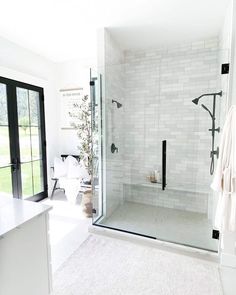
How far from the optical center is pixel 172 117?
10.00ft

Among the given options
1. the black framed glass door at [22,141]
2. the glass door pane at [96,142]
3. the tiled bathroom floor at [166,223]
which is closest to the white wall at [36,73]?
the black framed glass door at [22,141]

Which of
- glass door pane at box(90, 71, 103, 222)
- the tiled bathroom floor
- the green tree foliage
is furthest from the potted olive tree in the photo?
the tiled bathroom floor

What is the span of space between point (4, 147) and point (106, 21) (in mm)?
2225

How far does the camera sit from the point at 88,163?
2971mm

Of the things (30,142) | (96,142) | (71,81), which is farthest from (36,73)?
(96,142)

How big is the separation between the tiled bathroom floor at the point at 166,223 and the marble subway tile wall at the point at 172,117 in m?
0.20

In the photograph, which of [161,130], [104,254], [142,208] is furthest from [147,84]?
[104,254]

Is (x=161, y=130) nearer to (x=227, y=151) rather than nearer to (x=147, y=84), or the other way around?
(x=147, y=84)

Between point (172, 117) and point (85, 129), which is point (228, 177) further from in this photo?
point (85, 129)

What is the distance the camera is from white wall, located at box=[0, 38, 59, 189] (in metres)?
2.78

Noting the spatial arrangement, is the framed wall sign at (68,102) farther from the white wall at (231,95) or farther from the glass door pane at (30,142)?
the white wall at (231,95)

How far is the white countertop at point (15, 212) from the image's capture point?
1.06 meters

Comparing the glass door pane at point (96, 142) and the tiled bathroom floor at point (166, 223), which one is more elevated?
the glass door pane at point (96, 142)

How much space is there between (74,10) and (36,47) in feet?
3.97
